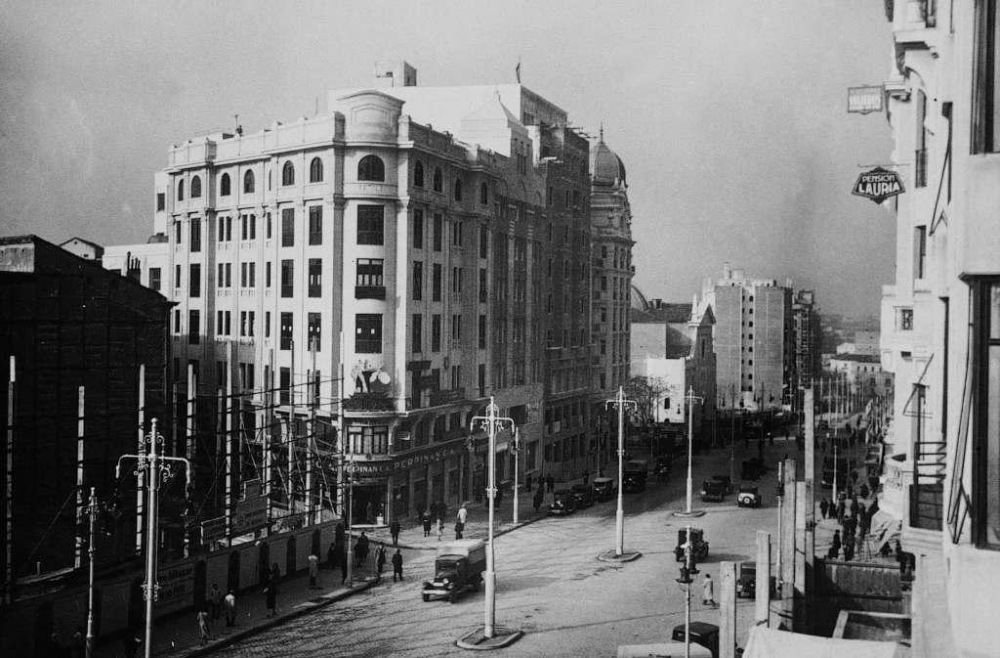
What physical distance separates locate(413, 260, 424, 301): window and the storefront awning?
118ft

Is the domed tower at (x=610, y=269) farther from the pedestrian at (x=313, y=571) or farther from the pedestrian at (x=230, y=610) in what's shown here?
the pedestrian at (x=230, y=610)

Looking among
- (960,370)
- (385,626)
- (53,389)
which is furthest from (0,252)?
(960,370)

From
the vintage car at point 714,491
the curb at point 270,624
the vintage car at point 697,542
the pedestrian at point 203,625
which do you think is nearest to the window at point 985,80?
the curb at point 270,624

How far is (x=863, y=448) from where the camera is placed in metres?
88.6

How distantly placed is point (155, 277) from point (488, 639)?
142ft

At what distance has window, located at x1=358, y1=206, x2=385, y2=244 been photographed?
51781mm

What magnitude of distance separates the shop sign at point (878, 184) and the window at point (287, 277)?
A: 3426 centimetres

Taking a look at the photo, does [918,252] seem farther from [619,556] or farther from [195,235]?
[195,235]

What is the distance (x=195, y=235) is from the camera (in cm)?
6056

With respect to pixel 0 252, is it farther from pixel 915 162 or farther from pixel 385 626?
pixel 915 162

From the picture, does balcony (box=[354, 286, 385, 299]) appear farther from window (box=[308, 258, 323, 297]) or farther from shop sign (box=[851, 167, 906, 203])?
shop sign (box=[851, 167, 906, 203])

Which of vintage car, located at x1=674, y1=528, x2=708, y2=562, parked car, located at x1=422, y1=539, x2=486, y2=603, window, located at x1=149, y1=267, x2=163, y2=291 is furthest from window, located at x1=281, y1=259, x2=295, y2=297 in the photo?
vintage car, located at x1=674, y1=528, x2=708, y2=562

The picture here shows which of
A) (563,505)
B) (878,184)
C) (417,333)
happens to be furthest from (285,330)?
(878,184)

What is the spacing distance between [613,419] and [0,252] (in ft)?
188
